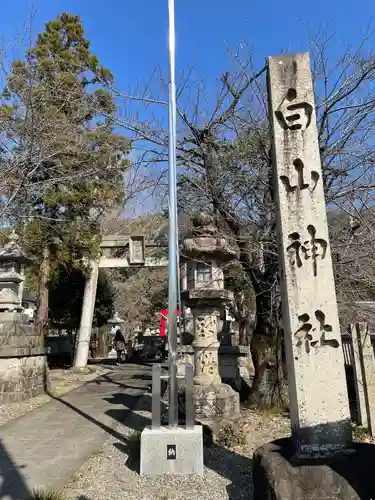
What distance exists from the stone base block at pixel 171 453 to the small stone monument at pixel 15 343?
19.5 ft

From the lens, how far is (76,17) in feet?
58.5

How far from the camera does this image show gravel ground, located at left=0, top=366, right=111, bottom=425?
28.2 feet

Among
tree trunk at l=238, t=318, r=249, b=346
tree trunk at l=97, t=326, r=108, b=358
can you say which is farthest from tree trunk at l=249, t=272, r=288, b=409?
tree trunk at l=97, t=326, r=108, b=358

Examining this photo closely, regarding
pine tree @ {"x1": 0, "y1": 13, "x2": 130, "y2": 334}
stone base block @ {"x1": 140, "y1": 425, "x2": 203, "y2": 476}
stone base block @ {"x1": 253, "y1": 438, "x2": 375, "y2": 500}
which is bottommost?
stone base block @ {"x1": 140, "y1": 425, "x2": 203, "y2": 476}

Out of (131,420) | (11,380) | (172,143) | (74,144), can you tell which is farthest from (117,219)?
(172,143)

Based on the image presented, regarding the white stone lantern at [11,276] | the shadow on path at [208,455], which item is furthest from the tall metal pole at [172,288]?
the white stone lantern at [11,276]

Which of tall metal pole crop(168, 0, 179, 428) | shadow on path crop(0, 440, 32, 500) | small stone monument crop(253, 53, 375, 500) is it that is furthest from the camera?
tall metal pole crop(168, 0, 179, 428)

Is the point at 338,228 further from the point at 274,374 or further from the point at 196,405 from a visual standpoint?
the point at 196,405

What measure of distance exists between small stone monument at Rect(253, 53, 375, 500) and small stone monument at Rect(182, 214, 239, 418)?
373 cm

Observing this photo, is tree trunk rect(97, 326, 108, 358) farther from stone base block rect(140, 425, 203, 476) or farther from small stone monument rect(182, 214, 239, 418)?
stone base block rect(140, 425, 203, 476)

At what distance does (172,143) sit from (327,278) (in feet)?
10.3

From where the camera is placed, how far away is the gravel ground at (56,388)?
8.60 metres

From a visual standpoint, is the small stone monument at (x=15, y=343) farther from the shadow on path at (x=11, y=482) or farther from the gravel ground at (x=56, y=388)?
the shadow on path at (x=11, y=482)

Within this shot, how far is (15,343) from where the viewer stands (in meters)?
9.61
